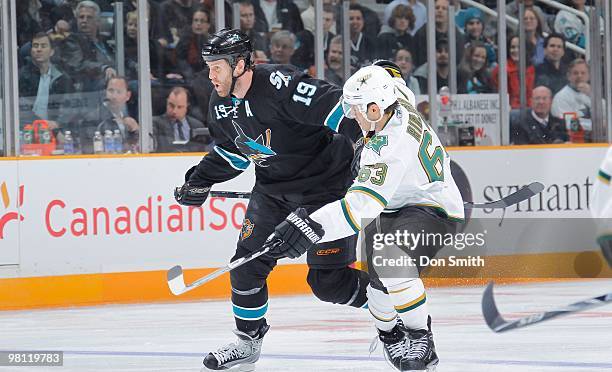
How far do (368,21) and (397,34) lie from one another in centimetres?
22

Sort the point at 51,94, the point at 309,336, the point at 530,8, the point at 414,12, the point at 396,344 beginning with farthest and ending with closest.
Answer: the point at 530,8, the point at 414,12, the point at 51,94, the point at 309,336, the point at 396,344

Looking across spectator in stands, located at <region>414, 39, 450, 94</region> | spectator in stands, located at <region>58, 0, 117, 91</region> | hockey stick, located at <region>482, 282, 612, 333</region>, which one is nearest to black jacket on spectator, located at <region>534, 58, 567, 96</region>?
spectator in stands, located at <region>414, 39, 450, 94</region>

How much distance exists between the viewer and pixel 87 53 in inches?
301

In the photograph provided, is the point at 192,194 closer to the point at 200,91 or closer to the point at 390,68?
the point at 390,68

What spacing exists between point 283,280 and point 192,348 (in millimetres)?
2489

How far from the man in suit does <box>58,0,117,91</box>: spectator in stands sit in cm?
42

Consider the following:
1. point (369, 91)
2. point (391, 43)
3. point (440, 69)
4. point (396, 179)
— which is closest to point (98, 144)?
point (391, 43)

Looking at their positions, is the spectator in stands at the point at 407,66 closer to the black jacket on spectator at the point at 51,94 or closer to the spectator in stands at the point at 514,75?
the spectator in stands at the point at 514,75

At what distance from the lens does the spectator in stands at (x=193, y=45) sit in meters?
7.88

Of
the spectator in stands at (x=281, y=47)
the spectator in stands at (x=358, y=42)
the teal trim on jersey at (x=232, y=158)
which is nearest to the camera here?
the teal trim on jersey at (x=232, y=158)

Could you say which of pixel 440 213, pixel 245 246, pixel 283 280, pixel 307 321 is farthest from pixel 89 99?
pixel 440 213

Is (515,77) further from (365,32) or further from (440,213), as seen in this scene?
(440,213)

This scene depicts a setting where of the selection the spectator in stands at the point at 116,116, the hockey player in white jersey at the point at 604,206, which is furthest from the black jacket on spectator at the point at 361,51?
the hockey player in white jersey at the point at 604,206

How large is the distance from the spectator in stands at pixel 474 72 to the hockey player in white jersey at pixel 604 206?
5707 mm
